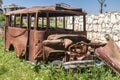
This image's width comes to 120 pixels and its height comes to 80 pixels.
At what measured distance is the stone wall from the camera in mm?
15812

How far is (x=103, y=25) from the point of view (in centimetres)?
1706

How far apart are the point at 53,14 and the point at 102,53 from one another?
9.79 ft

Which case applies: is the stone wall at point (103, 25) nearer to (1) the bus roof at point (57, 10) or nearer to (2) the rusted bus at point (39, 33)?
(2) the rusted bus at point (39, 33)

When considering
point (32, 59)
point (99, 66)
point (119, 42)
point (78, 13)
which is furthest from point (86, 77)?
point (119, 42)

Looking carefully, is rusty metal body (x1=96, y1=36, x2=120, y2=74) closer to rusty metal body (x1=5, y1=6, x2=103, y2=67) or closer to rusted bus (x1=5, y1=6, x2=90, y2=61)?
rusty metal body (x1=5, y1=6, x2=103, y2=67)

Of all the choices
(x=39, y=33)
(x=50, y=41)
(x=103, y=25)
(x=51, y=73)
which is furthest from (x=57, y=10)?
(x=103, y=25)

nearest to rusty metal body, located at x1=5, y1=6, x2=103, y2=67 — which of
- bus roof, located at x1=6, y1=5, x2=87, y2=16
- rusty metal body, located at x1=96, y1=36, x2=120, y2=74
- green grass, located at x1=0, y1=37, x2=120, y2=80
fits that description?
bus roof, located at x1=6, y1=5, x2=87, y2=16

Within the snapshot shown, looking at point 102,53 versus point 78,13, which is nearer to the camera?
point 102,53

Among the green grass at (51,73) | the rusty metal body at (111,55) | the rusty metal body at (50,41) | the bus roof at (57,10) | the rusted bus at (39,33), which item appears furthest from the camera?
the bus roof at (57,10)

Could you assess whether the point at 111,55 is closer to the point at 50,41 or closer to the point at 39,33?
the point at 50,41

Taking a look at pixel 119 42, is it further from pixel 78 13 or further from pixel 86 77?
pixel 86 77

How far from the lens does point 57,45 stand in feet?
30.2

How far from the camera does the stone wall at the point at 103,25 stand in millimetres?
15812

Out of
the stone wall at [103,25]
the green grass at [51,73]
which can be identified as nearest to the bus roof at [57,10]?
the green grass at [51,73]
